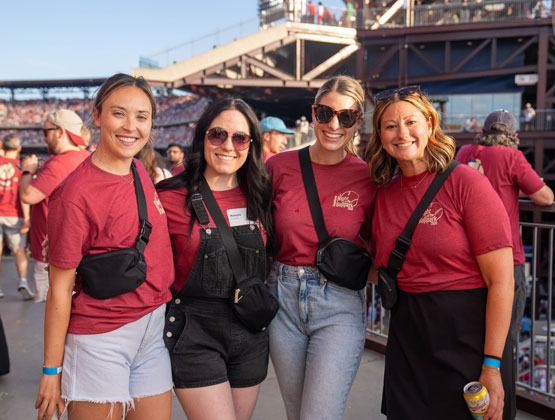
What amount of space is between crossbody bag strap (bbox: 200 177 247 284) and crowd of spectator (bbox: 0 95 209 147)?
31.0m

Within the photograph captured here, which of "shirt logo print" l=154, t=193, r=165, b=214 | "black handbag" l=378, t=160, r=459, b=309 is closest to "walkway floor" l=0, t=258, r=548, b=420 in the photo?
"black handbag" l=378, t=160, r=459, b=309

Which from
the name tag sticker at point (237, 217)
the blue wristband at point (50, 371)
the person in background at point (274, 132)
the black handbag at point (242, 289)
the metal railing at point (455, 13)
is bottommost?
the blue wristband at point (50, 371)

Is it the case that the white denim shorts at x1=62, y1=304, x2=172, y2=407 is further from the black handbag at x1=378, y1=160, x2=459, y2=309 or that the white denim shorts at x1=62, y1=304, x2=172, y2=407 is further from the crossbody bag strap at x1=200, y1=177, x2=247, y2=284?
the black handbag at x1=378, y1=160, x2=459, y2=309

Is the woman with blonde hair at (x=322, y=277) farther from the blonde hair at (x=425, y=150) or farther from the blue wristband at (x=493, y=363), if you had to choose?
the blue wristband at (x=493, y=363)

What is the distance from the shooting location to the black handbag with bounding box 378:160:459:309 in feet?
6.69

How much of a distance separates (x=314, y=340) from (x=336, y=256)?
1.46ft

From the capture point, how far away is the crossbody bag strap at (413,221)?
2.04 meters

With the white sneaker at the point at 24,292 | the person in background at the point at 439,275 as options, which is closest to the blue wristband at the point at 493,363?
the person in background at the point at 439,275

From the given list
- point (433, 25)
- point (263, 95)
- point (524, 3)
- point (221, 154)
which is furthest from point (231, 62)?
point (221, 154)

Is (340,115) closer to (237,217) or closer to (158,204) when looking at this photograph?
(237,217)

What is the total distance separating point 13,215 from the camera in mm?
6562

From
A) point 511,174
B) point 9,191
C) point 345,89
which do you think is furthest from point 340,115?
point 9,191

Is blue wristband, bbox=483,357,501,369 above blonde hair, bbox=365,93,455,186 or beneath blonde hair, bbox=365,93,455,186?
beneath

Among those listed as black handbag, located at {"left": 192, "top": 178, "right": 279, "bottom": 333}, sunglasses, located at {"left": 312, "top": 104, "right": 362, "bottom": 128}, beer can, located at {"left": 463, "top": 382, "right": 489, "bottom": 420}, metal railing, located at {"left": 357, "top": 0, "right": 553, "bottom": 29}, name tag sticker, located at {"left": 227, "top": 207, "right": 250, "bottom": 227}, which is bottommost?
beer can, located at {"left": 463, "top": 382, "right": 489, "bottom": 420}
